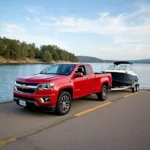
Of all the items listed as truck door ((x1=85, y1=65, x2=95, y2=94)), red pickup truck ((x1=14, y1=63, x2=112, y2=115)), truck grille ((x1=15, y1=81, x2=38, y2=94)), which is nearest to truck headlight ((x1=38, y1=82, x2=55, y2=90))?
red pickup truck ((x1=14, y1=63, x2=112, y2=115))

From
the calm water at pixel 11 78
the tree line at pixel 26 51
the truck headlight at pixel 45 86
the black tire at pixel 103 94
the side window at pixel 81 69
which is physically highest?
the tree line at pixel 26 51

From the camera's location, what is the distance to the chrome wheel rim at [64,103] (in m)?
6.63

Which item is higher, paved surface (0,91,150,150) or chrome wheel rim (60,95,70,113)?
chrome wheel rim (60,95,70,113)

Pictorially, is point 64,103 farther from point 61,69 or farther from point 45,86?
point 61,69

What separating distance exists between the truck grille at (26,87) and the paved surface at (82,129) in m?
0.84

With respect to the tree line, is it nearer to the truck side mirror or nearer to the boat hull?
the boat hull

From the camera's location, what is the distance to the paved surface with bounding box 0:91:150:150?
14.1 feet

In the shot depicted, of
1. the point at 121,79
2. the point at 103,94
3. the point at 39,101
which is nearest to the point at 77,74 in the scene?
the point at 39,101

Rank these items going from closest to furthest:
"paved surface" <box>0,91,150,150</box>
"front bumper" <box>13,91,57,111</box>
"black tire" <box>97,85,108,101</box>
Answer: "paved surface" <box>0,91,150,150</box> < "front bumper" <box>13,91,57,111</box> < "black tire" <box>97,85,108,101</box>

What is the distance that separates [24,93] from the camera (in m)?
6.44

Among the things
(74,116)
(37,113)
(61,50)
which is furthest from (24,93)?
(61,50)

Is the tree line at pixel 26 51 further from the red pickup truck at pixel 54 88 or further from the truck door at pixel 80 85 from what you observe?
the red pickup truck at pixel 54 88

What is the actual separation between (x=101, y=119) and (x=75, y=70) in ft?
7.25

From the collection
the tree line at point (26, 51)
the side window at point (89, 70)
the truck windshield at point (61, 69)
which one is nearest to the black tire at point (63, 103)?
the truck windshield at point (61, 69)
